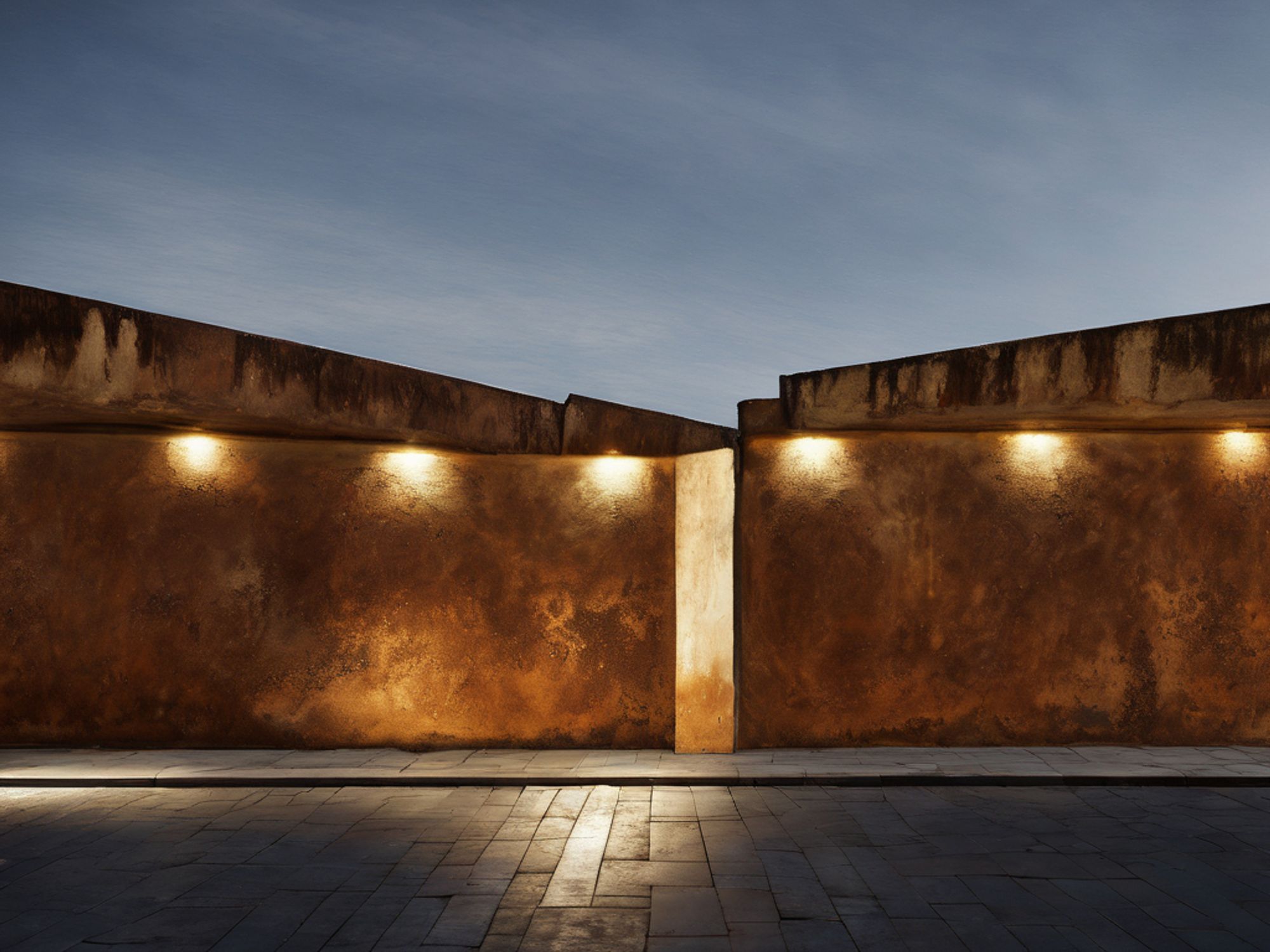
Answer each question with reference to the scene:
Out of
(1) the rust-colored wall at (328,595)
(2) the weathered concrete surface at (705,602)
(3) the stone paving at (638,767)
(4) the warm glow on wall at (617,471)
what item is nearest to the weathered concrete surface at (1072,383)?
(2) the weathered concrete surface at (705,602)

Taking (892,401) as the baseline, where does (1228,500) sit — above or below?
below

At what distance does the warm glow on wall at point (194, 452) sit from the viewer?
8836 mm

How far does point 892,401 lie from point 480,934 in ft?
18.9

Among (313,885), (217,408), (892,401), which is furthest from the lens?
(892,401)

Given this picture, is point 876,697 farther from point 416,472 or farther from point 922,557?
point 416,472

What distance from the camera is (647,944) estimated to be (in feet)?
14.2

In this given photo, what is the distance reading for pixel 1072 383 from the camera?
26.3 feet

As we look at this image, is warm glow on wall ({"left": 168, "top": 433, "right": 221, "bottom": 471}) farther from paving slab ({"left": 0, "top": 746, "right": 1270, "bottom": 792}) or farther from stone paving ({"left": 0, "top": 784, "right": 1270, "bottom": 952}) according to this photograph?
stone paving ({"left": 0, "top": 784, "right": 1270, "bottom": 952})

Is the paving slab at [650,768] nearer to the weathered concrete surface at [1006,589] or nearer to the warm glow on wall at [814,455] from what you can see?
the weathered concrete surface at [1006,589]

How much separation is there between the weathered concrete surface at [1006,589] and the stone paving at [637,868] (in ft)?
4.85

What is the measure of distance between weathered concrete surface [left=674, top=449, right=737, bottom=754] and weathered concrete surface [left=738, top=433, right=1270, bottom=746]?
0.30 metres

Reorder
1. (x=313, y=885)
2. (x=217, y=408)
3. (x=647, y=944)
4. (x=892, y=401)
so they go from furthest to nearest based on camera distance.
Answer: (x=892, y=401) → (x=217, y=408) → (x=313, y=885) → (x=647, y=944)

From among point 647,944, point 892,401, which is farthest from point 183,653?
point 892,401

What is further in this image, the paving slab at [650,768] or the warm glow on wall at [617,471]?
the warm glow on wall at [617,471]
